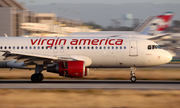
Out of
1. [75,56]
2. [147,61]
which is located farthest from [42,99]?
[147,61]

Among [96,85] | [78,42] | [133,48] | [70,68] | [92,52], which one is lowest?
[96,85]

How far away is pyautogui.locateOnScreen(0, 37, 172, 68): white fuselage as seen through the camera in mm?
22500

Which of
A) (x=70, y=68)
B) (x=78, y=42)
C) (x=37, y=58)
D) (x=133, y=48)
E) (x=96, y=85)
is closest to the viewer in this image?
(x=96, y=85)

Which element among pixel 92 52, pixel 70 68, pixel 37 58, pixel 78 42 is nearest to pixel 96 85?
pixel 70 68

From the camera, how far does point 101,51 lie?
2262 centimetres

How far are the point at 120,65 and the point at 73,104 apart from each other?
10848 millimetres

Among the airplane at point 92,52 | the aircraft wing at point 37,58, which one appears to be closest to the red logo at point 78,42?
the airplane at point 92,52

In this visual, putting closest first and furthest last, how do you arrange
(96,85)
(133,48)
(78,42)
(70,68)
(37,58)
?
1. (96,85)
2. (70,68)
3. (37,58)
4. (133,48)
5. (78,42)

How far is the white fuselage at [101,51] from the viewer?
22.5 metres

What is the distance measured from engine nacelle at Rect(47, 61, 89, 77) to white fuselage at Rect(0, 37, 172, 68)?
4.02 ft

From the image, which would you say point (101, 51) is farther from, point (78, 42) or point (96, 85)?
point (96, 85)

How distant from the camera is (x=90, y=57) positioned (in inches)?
891

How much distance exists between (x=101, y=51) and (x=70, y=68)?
3.18 m

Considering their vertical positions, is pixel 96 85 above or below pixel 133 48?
below
